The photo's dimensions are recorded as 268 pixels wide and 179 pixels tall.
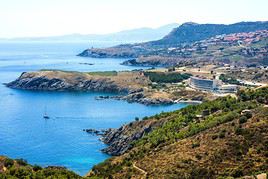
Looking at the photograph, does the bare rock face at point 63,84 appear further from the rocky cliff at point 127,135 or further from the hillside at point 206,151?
the hillside at point 206,151

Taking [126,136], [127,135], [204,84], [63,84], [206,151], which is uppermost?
[206,151]

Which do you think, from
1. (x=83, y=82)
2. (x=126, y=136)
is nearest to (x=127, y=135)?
(x=126, y=136)

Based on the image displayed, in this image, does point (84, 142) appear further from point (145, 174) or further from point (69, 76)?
point (69, 76)

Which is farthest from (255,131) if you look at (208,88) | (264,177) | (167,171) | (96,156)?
(208,88)

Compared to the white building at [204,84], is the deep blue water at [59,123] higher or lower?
lower

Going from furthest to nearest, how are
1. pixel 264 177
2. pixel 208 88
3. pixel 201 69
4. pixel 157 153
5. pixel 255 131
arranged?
pixel 201 69 → pixel 208 88 → pixel 157 153 → pixel 255 131 → pixel 264 177

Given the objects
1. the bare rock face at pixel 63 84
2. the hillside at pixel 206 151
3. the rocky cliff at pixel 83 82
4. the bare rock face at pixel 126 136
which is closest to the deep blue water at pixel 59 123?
the bare rock face at pixel 126 136

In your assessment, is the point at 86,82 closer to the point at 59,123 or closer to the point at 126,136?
the point at 59,123
